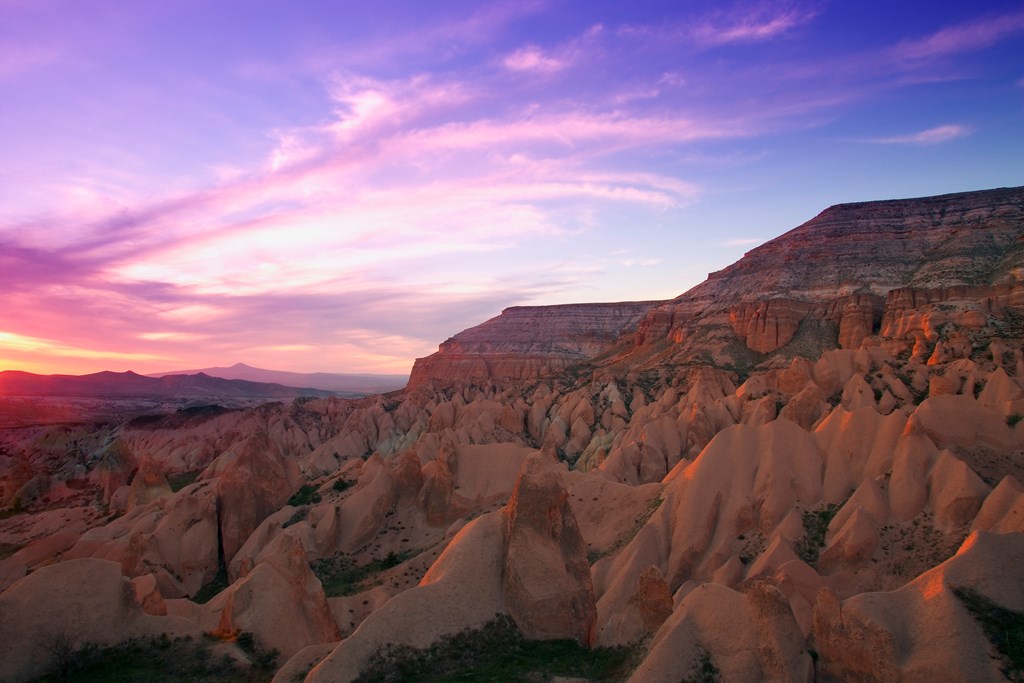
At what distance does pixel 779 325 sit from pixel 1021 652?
86.8m

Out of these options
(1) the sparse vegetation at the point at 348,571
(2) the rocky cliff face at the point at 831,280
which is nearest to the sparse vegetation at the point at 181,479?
(1) the sparse vegetation at the point at 348,571

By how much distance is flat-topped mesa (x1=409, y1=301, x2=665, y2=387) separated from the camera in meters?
158

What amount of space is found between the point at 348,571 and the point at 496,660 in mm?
21737

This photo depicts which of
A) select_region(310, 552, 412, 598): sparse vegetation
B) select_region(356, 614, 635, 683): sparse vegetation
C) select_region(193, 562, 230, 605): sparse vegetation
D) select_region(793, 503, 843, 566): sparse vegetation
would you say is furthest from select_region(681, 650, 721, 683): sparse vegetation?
select_region(193, 562, 230, 605): sparse vegetation

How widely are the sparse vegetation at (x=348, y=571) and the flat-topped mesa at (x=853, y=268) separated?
2985 inches

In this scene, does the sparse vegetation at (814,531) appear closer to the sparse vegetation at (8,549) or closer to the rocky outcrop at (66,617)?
the rocky outcrop at (66,617)

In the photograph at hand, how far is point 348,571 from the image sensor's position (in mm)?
41531

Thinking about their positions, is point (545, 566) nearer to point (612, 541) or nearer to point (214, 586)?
point (612, 541)

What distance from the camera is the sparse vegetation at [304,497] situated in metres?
48.9

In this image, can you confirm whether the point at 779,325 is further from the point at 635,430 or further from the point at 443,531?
the point at 443,531

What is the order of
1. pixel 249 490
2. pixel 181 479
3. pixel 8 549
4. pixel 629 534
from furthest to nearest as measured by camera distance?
pixel 181 479 < pixel 8 549 < pixel 249 490 < pixel 629 534

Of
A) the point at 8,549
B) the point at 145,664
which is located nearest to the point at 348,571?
the point at 145,664

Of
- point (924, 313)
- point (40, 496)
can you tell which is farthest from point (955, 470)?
point (40, 496)

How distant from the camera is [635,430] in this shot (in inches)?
2611
